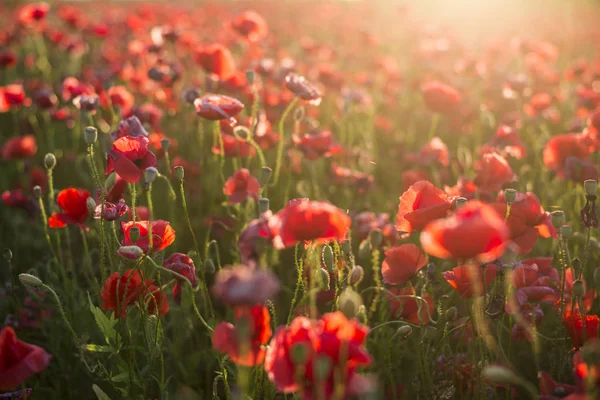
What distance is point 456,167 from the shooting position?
11.5ft

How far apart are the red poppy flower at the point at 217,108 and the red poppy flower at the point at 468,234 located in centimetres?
109

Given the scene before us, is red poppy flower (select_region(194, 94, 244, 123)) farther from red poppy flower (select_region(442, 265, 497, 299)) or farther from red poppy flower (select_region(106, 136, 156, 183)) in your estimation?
red poppy flower (select_region(442, 265, 497, 299))

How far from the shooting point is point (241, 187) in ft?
7.20

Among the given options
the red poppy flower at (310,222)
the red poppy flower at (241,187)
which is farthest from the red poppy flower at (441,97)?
the red poppy flower at (310,222)

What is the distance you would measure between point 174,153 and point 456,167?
1628mm

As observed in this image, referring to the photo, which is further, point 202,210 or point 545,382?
point 202,210

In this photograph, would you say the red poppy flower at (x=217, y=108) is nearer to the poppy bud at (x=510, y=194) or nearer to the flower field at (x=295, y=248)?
the flower field at (x=295, y=248)

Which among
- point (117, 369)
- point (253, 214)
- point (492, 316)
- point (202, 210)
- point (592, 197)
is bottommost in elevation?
point (202, 210)

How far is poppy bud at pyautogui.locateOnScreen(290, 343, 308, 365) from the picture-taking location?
3.25ft

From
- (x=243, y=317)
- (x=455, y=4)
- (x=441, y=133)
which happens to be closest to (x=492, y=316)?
(x=243, y=317)

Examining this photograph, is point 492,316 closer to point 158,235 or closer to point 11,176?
point 158,235

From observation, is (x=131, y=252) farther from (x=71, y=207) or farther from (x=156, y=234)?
(x=71, y=207)

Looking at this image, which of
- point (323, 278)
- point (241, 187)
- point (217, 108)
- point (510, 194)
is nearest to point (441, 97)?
point (241, 187)

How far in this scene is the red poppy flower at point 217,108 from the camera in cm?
201
